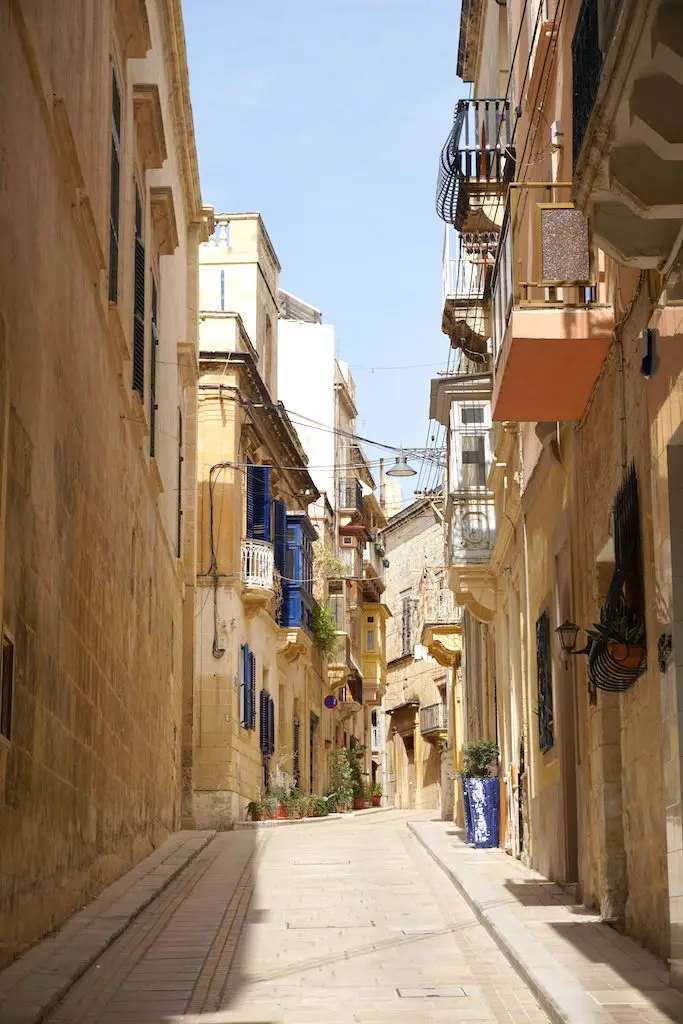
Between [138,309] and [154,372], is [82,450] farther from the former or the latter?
[154,372]

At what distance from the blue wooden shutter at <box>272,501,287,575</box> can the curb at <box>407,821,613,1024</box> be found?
22014mm

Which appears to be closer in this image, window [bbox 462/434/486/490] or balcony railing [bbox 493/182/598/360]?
balcony railing [bbox 493/182/598/360]

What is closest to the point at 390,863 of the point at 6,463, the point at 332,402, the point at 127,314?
the point at 127,314

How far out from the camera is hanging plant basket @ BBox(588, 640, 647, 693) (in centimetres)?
1030

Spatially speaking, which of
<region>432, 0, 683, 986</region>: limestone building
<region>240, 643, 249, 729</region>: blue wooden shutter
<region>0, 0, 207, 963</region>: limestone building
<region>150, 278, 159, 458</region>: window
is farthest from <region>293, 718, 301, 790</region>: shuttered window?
<region>150, 278, 159, 458</region>: window

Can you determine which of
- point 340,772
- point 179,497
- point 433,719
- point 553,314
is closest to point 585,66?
point 553,314

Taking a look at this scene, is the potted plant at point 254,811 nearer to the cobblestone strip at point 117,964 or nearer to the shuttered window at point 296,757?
the shuttered window at point 296,757

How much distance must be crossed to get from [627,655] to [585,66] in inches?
154

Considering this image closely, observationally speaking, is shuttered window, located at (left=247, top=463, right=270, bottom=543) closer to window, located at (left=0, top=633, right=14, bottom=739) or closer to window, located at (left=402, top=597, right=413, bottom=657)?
window, located at (left=0, top=633, right=14, bottom=739)

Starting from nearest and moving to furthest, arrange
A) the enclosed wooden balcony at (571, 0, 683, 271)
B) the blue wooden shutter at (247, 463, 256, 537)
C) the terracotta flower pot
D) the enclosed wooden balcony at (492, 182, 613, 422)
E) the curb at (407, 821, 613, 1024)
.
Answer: the enclosed wooden balcony at (571, 0, 683, 271) < the curb at (407, 821, 613, 1024) < the terracotta flower pot < the enclosed wooden balcony at (492, 182, 613, 422) < the blue wooden shutter at (247, 463, 256, 537)

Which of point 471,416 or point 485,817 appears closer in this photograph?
point 485,817

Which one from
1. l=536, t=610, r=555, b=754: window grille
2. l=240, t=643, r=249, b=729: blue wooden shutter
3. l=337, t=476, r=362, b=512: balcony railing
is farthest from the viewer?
l=337, t=476, r=362, b=512: balcony railing

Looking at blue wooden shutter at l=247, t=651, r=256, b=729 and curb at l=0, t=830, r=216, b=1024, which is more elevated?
blue wooden shutter at l=247, t=651, r=256, b=729

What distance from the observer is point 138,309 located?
59.1 feet
